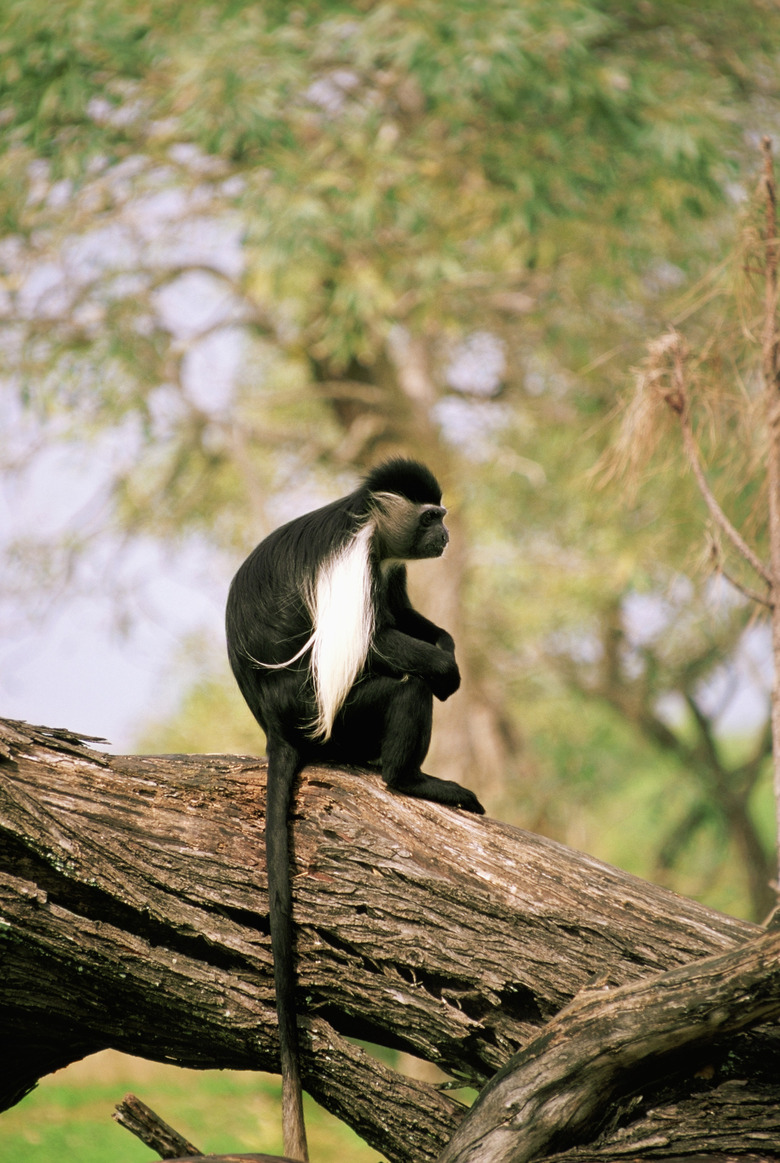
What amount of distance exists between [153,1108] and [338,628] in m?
5.39

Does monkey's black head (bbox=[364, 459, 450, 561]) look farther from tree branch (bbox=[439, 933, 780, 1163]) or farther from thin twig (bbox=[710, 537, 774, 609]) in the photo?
tree branch (bbox=[439, 933, 780, 1163])

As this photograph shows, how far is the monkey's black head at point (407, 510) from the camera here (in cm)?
294

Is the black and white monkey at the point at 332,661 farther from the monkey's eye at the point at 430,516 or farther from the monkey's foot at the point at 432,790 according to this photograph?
the monkey's eye at the point at 430,516

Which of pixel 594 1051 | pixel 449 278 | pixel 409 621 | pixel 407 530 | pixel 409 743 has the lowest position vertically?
pixel 594 1051

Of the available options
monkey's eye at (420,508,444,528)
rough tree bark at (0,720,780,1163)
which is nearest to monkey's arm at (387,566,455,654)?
monkey's eye at (420,508,444,528)

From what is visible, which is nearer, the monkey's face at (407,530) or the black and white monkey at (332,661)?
the black and white monkey at (332,661)

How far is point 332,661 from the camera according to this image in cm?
252

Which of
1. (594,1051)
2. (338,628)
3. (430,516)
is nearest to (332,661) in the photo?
(338,628)

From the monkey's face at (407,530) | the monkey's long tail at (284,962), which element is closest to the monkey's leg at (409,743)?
the monkey's long tail at (284,962)

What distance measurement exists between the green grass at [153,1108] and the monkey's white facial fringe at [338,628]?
13.6ft

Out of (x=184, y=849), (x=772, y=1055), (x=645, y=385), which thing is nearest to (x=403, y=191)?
(x=645, y=385)

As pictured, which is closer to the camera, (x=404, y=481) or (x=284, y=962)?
(x=284, y=962)

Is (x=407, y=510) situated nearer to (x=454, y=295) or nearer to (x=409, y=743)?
(x=409, y=743)

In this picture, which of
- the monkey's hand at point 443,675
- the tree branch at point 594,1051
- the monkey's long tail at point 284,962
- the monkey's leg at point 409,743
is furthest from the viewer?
the monkey's hand at point 443,675
